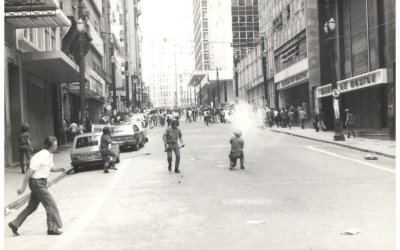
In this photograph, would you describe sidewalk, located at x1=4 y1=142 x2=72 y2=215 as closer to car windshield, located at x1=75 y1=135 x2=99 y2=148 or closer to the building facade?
car windshield, located at x1=75 y1=135 x2=99 y2=148

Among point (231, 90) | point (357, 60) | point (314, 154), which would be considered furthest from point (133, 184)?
point (231, 90)

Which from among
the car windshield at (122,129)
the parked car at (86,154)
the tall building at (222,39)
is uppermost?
the tall building at (222,39)

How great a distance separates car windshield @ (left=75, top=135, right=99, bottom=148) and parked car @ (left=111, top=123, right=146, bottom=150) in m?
5.99

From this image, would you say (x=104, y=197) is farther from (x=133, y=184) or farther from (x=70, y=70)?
(x=70, y=70)

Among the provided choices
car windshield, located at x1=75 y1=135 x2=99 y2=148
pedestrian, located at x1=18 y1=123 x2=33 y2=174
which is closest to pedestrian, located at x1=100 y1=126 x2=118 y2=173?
car windshield, located at x1=75 y1=135 x2=99 y2=148

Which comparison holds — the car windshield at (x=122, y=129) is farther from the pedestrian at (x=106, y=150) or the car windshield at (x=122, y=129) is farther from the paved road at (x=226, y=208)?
the paved road at (x=226, y=208)

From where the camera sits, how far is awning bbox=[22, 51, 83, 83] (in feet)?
77.1

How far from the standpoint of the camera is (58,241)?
8.02 meters

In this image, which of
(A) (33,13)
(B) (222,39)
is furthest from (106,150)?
(B) (222,39)

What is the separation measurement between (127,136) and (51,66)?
4810mm

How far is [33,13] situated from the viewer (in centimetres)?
2050

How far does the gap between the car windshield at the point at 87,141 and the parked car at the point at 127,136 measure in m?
5.99

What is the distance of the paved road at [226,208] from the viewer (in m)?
7.61

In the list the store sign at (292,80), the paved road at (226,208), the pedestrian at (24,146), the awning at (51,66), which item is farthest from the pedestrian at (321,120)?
the pedestrian at (24,146)
